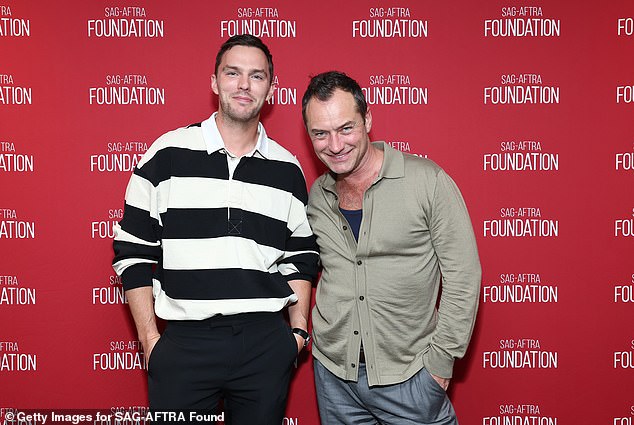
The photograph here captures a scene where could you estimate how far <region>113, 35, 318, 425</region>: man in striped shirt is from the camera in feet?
5.63

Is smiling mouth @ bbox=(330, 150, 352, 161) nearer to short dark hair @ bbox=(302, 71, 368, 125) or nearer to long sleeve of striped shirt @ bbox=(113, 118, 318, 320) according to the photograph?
short dark hair @ bbox=(302, 71, 368, 125)

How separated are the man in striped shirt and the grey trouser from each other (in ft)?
0.52

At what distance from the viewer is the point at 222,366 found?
5.63 ft

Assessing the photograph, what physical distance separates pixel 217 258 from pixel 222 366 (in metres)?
0.34

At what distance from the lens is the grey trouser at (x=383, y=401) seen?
5.57 feet

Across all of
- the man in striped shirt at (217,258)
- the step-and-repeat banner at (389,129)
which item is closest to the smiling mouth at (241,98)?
the man in striped shirt at (217,258)

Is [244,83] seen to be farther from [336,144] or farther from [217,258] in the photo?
[217,258]

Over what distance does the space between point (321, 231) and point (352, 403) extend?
1.90ft

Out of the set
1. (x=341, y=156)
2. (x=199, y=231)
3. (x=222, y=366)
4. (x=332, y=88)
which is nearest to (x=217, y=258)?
(x=199, y=231)

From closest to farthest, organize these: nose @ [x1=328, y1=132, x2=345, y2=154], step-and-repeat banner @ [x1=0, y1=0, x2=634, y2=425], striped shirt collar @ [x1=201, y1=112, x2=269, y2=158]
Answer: nose @ [x1=328, y1=132, x2=345, y2=154] < striped shirt collar @ [x1=201, y1=112, x2=269, y2=158] < step-and-repeat banner @ [x1=0, y1=0, x2=634, y2=425]

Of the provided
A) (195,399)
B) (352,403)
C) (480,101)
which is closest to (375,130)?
Result: (480,101)

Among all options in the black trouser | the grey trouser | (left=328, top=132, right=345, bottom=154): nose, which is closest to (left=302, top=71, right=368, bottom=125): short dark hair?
(left=328, top=132, right=345, bottom=154): nose

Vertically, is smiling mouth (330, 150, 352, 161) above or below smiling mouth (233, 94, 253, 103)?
below

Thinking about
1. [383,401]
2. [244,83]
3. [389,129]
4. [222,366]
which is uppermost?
[244,83]
